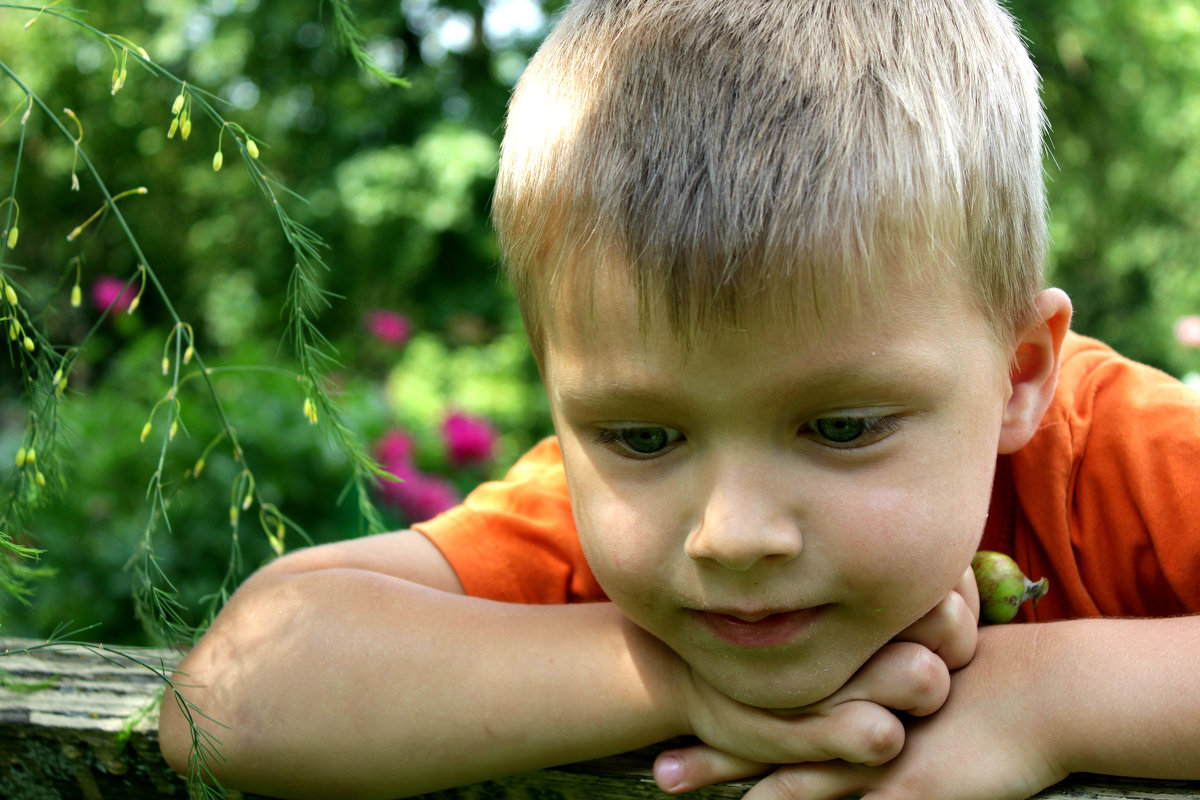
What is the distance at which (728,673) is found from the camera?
1182 millimetres

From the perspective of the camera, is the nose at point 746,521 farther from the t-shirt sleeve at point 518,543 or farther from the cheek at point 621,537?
the t-shirt sleeve at point 518,543

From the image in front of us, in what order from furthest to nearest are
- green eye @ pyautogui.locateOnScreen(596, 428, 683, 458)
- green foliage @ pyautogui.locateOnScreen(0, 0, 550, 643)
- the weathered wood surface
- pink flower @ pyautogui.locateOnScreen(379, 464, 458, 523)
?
pink flower @ pyautogui.locateOnScreen(379, 464, 458, 523) → green foliage @ pyautogui.locateOnScreen(0, 0, 550, 643) → the weathered wood surface → green eye @ pyautogui.locateOnScreen(596, 428, 683, 458)

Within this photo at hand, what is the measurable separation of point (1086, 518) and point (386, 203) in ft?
16.1

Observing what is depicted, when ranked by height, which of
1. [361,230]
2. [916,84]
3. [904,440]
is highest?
[916,84]

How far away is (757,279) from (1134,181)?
7.67m

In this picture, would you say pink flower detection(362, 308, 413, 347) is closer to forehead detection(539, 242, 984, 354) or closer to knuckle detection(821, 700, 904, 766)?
forehead detection(539, 242, 984, 354)

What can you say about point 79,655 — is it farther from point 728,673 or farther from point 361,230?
point 361,230

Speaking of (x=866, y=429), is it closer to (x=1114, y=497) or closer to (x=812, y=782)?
(x=812, y=782)

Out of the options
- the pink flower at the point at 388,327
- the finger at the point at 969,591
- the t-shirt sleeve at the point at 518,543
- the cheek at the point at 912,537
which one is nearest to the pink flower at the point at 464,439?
the pink flower at the point at 388,327

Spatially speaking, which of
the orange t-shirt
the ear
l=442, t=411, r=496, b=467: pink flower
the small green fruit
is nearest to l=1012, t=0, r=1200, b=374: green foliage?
l=442, t=411, r=496, b=467: pink flower

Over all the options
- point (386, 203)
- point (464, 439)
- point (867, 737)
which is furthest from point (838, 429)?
point (386, 203)

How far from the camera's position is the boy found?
1.07 metres

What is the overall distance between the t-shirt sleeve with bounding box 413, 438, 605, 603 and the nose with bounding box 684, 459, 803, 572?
68 centimetres

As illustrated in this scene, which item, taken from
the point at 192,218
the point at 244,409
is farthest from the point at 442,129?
the point at 192,218
